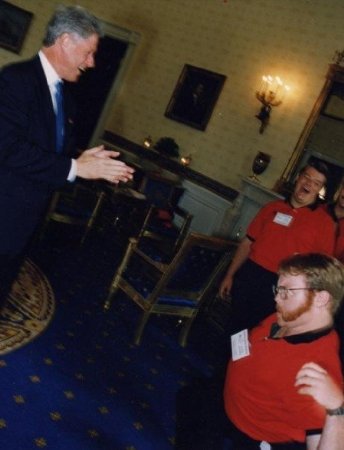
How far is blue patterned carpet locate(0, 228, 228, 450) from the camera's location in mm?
2334

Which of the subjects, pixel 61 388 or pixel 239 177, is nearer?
pixel 61 388

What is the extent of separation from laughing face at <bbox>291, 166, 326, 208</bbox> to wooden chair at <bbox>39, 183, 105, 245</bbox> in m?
2.48

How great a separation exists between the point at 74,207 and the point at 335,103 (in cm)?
402

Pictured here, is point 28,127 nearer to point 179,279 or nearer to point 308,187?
point 179,279

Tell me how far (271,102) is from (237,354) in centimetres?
529

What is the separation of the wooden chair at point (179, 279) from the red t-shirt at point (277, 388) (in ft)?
5.10

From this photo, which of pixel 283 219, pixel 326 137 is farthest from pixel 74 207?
pixel 326 137

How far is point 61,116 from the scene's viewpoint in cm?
205

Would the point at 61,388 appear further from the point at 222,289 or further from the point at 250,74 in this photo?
the point at 250,74

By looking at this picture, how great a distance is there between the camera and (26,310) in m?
3.29

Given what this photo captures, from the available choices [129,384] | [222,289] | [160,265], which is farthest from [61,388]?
[222,289]

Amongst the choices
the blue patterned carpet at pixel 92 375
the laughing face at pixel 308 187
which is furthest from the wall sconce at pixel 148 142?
the laughing face at pixel 308 187

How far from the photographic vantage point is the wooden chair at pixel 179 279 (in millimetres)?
3350

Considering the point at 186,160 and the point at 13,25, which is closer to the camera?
the point at 186,160
